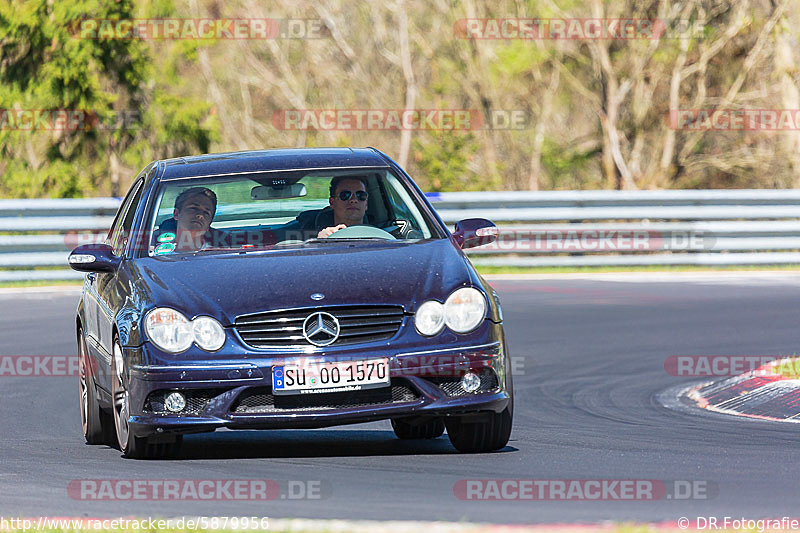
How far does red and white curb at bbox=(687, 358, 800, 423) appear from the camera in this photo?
32.4 feet

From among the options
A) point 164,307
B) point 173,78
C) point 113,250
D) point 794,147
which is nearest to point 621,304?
point 113,250

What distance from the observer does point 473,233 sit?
913 cm

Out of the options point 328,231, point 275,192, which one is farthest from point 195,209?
point 328,231

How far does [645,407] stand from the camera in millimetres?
10547

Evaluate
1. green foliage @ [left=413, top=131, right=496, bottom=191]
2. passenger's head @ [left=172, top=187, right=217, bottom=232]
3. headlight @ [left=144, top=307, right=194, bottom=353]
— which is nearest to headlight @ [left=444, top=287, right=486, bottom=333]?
headlight @ [left=144, top=307, right=194, bottom=353]

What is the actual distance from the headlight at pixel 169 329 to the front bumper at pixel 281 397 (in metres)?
0.11

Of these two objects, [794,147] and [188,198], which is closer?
[188,198]

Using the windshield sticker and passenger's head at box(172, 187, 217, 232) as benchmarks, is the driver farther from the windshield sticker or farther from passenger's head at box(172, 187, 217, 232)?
the windshield sticker

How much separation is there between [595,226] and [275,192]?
12.1m

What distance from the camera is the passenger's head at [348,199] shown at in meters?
9.24

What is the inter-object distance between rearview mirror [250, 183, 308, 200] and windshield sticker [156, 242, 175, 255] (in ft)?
2.01

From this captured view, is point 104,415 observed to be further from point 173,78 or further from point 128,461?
point 173,78

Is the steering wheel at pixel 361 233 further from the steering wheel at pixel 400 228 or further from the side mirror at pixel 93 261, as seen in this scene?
the side mirror at pixel 93 261

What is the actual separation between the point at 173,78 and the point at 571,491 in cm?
2107
